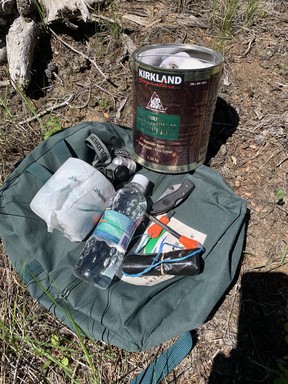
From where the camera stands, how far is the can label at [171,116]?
1.32m

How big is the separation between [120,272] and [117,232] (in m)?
0.19

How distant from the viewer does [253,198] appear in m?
1.63

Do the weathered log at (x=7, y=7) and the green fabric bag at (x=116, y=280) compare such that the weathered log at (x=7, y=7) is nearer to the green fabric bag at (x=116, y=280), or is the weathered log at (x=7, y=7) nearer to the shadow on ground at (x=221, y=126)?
the green fabric bag at (x=116, y=280)

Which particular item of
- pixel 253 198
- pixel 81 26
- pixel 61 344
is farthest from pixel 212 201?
pixel 81 26

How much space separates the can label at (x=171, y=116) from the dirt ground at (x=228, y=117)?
330 mm

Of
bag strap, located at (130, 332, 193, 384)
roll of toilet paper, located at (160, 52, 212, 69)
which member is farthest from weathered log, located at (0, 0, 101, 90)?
bag strap, located at (130, 332, 193, 384)

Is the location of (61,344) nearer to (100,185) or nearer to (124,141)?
(100,185)

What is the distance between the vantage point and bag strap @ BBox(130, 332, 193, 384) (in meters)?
1.20

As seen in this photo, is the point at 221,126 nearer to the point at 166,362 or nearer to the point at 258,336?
the point at 258,336

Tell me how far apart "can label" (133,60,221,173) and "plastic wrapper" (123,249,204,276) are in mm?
415

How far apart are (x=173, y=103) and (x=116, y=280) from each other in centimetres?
77

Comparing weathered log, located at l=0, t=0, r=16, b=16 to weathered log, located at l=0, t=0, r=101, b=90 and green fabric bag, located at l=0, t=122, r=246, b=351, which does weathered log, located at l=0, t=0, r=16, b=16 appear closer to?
weathered log, located at l=0, t=0, r=101, b=90

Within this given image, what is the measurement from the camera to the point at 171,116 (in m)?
1.39

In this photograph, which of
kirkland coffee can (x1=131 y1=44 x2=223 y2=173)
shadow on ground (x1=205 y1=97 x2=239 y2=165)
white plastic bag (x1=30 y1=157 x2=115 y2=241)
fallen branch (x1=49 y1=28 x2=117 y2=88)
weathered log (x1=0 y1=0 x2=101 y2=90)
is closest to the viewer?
kirkland coffee can (x1=131 y1=44 x2=223 y2=173)
